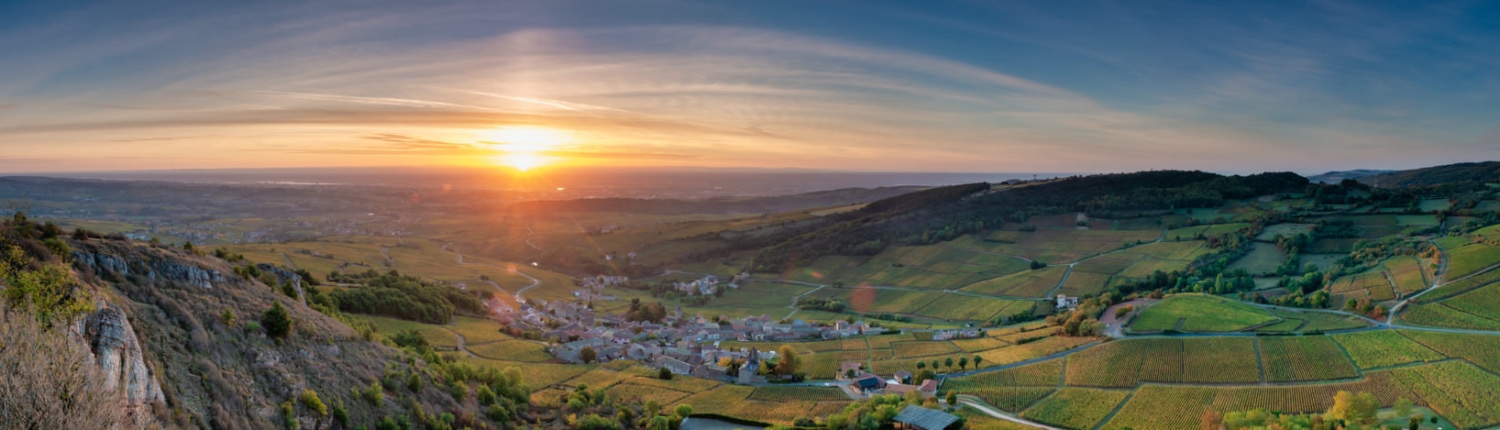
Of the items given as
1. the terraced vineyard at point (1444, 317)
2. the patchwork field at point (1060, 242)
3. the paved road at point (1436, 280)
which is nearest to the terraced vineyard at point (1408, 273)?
the paved road at point (1436, 280)

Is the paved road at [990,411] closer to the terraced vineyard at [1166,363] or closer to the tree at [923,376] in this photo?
the tree at [923,376]

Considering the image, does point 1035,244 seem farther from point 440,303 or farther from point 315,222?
point 315,222

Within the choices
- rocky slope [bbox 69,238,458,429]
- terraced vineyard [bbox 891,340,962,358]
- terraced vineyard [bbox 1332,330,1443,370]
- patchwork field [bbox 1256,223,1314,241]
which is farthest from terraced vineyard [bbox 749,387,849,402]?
patchwork field [bbox 1256,223,1314,241]

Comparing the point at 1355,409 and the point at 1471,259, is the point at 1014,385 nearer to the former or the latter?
the point at 1355,409

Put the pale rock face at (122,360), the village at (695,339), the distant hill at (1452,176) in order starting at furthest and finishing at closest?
the distant hill at (1452,176)
the village at (695,339)
the pale rock face at (122,360)

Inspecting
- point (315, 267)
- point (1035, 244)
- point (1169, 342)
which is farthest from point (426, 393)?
point (1035, 244)

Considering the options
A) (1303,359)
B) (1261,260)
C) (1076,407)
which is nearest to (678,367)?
(1076,407)
